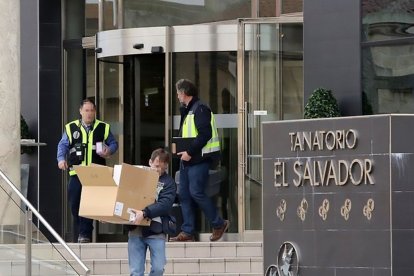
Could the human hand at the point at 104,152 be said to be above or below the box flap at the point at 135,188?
above

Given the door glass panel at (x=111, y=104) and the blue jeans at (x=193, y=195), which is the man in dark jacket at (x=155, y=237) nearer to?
the blue jeans at (x=193, y=195)

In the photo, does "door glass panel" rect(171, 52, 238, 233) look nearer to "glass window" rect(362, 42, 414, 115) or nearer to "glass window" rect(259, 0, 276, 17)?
"glass window" rect(259, 0, 276, 17)

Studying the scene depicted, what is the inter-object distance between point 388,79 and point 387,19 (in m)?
0.69

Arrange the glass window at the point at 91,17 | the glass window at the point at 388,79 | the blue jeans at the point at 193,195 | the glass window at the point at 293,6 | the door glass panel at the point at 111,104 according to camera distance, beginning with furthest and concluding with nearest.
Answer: the glass window at the point at 91,17 → the door glass panel at the point at 111,104 → the glass window at the point at 293,6 → the blue jeans at the point at 193,195 → the glass window at the point at 388,79

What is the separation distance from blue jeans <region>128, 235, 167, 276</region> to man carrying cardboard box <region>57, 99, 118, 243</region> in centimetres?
335

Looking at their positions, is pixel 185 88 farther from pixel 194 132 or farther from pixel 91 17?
pixel 91 17

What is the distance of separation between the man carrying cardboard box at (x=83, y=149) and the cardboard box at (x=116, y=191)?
3.51 m

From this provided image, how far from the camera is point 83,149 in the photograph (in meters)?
15.7

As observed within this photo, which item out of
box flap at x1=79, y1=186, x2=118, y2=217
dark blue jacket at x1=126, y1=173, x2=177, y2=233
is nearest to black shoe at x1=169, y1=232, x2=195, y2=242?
dark blue jacket at x1=126, y1=173, x2=177, y2=233

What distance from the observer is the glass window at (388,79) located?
14969 millimetres

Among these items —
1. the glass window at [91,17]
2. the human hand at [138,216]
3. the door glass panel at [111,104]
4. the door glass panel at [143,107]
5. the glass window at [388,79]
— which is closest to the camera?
the human hand at [138,216]

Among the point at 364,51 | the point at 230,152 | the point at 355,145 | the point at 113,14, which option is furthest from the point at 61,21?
the point at 355,145

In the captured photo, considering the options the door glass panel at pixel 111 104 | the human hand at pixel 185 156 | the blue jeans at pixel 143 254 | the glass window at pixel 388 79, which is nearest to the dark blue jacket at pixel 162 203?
the blue jeans at pixel 143 254

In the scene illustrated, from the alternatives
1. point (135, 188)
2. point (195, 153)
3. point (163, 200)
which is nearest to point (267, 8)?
point (195, 153)
